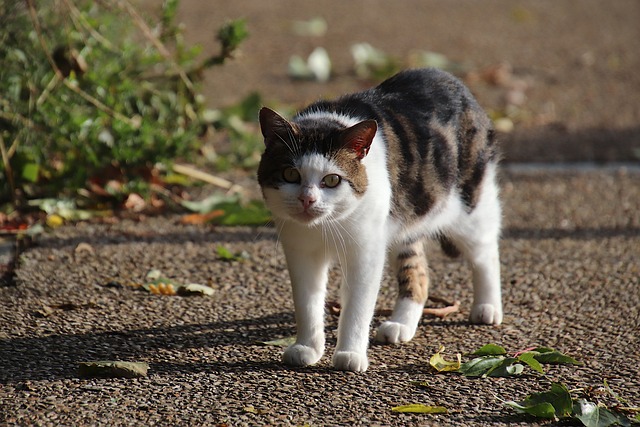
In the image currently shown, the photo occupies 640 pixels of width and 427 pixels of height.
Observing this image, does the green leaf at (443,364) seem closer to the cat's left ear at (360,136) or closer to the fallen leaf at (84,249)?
the cat's left ear at (360,136)

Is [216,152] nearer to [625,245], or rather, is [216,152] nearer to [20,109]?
[20,109]

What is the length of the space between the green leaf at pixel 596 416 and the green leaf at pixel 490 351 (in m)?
0.57

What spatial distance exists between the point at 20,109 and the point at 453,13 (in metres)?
7.36

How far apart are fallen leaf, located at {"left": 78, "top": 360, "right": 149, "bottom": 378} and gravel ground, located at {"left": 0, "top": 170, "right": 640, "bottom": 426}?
38mm

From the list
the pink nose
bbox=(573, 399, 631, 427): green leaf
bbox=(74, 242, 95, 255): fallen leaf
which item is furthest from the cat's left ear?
bbox=(74, 242, 95, 255): fallen leaf

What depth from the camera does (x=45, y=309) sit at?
3.96 metres

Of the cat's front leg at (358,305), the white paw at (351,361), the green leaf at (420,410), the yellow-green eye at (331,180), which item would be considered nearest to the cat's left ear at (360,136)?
the yellow-green eye at (331,180)

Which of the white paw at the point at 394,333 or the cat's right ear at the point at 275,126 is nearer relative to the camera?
the cat's right ear at the point at 275,126

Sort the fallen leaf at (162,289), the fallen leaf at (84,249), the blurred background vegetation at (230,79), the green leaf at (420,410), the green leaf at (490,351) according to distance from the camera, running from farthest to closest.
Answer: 1. the blurred background vegetation at (230,79)
2. the fallen leaf at (84,249)
3. the fallen leaf at (162,289)
4. the green leaf at (490,351)
5. the green leaf at (420,410)

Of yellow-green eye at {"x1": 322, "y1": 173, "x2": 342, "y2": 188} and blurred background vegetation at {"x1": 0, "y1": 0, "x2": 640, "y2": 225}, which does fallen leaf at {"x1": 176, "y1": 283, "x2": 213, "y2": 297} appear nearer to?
yellow-green eye at {"x1": 322, "y1": 173, "x2": 342, "y2": 188}

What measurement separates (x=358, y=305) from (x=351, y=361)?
22 cm

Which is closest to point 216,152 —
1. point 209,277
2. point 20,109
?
point 20,109

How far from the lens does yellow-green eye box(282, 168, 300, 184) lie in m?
3.37

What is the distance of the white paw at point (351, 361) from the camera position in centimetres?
342
